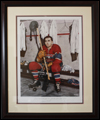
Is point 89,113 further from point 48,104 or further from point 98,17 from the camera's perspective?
point 98,17

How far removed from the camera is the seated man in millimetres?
656

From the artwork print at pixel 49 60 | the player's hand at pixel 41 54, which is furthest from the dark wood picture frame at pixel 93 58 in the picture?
the player's hand at pixel 41 54

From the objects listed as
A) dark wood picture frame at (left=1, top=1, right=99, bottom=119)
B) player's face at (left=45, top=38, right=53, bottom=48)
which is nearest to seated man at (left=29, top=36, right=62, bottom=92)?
player's face at (left=45, top=38, right=53, bottom=48)

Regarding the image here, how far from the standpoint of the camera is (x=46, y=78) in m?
0.66

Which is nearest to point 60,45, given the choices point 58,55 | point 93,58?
point 58,55

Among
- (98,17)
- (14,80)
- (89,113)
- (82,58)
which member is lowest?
(89,113)

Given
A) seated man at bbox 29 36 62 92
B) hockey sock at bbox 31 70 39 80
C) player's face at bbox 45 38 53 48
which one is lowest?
hockey sock at bbox 31 70 39 80

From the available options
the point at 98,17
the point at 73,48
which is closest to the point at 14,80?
the point at 73,48

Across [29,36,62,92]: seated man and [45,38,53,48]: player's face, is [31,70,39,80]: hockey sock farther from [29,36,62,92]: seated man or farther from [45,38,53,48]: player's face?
[45,38,53,48]: player's face

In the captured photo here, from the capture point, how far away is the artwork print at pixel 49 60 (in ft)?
2.13

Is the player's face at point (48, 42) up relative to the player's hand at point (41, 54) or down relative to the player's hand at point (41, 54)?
up

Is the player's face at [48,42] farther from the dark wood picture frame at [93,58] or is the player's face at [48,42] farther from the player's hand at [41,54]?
the dark wood picture frame at [93,58]

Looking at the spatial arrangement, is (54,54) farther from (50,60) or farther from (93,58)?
(93,58)
